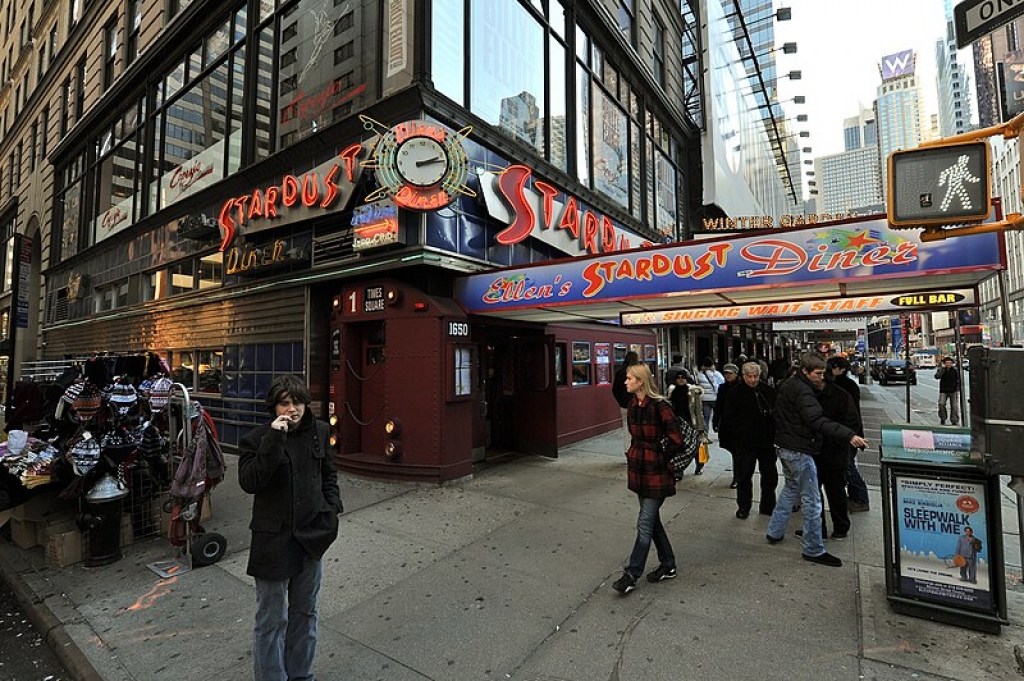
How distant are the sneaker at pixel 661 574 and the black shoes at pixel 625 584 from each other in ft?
0.87

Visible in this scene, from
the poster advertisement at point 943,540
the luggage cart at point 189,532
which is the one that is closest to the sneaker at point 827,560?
the poster advertisement at point 943,540

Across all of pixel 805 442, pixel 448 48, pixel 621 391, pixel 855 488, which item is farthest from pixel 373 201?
pixel 855 488

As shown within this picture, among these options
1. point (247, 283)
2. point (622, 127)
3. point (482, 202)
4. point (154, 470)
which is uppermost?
point (622, 127)

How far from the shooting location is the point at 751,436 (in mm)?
6062

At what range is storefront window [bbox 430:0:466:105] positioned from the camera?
26.9ft

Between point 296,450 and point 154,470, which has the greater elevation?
point 296,450

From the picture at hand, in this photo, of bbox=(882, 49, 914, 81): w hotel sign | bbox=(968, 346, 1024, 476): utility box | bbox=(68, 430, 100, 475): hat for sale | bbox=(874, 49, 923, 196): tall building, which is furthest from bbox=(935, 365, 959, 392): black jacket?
bbox=(882, 49, 914, 81): w hotel sign

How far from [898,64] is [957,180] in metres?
208

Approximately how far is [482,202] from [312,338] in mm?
4000

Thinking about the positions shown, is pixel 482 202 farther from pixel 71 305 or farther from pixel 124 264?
pixel 71 305

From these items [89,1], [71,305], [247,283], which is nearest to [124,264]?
[71,305]

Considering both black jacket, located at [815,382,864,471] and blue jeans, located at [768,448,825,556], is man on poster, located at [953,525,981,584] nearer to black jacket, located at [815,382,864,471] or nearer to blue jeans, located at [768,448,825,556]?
blue jeans, located at [768,448,825,556]

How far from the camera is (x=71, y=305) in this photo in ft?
60.7

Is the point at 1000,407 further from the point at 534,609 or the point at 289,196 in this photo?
the point at 289,196
